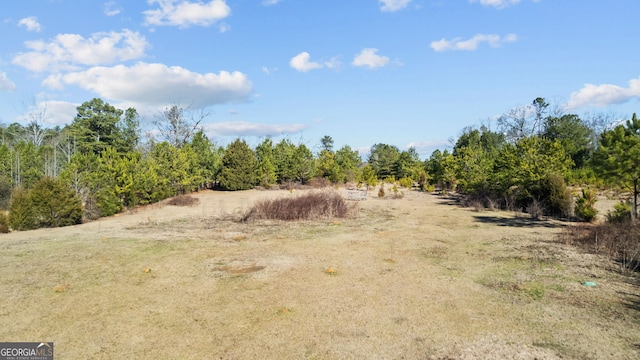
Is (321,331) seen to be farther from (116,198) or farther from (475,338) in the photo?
(116,198)

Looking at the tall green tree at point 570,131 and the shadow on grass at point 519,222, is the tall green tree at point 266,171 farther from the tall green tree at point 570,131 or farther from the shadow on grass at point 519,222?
the tall green tree at point 570,131

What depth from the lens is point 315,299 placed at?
549 centimetres

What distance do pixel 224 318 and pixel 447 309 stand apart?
321 centimetres

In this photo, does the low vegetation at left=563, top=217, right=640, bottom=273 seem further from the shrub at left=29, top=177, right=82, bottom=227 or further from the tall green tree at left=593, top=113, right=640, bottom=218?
the shrub at left=29, top=177, right=82, bottom=227

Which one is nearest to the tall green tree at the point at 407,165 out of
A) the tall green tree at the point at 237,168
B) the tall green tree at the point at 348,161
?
the tall green tree at the point at 348,161

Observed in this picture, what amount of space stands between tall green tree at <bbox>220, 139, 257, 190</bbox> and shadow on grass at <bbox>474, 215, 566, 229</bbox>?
2179 cm

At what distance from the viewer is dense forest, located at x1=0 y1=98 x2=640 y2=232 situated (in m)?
12.8

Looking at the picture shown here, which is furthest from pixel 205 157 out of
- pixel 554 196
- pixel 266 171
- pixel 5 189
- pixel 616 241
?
pixel 616 241

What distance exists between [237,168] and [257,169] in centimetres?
274

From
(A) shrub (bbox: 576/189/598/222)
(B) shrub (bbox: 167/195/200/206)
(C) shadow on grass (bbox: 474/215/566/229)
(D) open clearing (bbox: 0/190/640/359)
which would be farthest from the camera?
(B) shrub (bbox: 167/195/200/206)

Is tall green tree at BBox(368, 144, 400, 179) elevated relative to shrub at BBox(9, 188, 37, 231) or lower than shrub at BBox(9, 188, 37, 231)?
elevated

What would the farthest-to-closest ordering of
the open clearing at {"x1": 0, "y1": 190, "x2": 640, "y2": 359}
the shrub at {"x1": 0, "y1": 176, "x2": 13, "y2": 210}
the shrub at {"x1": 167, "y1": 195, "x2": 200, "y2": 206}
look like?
the shrub at {"x1": 0, "y1": 176, "x2": 13, "y2": 210}
the shrub at {"x1": 167, "y1": 195, "x2": 200, "y2": 206}
the open clearing at {"x1": 0, "y1": 190, "x2": 640, "y2": 359}

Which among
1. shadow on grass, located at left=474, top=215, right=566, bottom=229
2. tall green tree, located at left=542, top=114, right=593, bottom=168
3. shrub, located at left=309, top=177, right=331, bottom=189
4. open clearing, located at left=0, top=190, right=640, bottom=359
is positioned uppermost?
tall green tree, located at left=542, top=114, right=593, bottom=168

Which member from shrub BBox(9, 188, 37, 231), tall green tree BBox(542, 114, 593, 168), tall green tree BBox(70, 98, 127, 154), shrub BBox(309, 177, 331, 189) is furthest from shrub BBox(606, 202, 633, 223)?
tall green tree BBox(70, 98, 127, 154)
